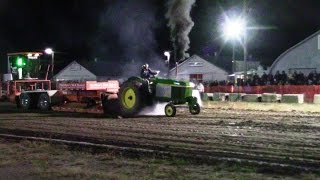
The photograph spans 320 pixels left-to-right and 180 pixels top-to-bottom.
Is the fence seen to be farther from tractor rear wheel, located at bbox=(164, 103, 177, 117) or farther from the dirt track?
tractor rear wheel, located at bbox=(164, 103, 177, 117)

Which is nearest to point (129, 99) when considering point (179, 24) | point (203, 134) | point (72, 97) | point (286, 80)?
point (72, 97)

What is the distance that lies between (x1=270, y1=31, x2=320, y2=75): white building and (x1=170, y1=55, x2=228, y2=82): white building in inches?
630

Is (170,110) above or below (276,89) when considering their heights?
below

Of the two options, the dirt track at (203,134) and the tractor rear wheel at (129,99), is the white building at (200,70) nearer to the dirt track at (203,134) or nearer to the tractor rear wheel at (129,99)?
the tractor rear wheel at (129,99)

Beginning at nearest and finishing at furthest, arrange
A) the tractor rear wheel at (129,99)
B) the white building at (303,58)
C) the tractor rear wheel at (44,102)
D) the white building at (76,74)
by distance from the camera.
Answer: the tractor rear wheel at (129,99) < the tractor rear wheel at (44,102) < the white building at (303,58) < the white building at (76,74)

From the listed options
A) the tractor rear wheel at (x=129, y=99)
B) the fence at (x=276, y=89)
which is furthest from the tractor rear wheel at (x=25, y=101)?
the fence at (x=276, y=89)

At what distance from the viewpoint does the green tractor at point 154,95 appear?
19922 mm

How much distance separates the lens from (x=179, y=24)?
3192 cm

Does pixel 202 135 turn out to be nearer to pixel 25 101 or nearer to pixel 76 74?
pixel 25 101

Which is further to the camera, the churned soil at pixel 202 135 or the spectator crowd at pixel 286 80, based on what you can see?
the spectator crowd at pixel 286 80

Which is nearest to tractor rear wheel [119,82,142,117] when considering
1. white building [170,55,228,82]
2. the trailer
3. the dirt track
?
the dirt track

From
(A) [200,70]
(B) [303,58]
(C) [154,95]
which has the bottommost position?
(C) [154,95]

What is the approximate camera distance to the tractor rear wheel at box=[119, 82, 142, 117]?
66.2 feet

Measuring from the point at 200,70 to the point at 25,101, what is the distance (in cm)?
4091
